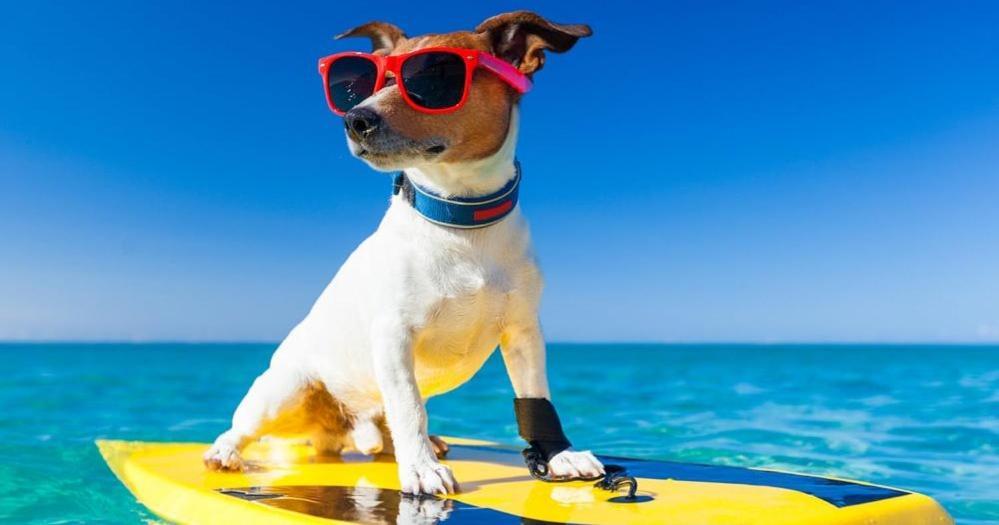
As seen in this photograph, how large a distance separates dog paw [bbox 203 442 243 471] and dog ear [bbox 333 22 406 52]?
1.71 m

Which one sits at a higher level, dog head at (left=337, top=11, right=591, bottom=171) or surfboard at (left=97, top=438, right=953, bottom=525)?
dog head at (left=337, top=11, right=591, bottom=171)

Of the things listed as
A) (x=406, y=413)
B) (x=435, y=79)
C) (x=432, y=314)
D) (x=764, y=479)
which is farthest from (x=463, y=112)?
(x=764, y=479)

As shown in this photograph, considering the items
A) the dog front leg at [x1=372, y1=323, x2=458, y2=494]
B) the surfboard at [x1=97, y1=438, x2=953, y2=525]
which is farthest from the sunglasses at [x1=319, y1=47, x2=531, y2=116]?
the surfboard at [x1=97, y1=438, x2=953, y2=525]

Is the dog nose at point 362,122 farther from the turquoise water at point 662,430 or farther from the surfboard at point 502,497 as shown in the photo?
the turquoise water at point 662,430

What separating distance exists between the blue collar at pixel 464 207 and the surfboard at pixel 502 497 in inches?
35.0

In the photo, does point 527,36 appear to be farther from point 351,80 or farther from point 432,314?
point 432,314

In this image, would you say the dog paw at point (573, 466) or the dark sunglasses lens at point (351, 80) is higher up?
the dark sunglasses lens at point (351, 80)

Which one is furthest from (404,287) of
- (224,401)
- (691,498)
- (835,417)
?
(224,401)

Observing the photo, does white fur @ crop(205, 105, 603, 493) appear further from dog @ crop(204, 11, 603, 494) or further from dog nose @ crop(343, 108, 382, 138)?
dog nose @ crop(343, 108, 382, 138)

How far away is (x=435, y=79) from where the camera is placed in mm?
2676

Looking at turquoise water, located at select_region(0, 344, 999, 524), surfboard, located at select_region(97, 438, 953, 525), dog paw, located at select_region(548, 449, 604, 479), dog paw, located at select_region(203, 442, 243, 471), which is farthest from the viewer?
turquoise water, located at select_region(0, 344, 999, 524)

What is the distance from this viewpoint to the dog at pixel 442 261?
2.68 metres

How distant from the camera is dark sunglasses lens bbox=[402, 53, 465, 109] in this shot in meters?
2.67

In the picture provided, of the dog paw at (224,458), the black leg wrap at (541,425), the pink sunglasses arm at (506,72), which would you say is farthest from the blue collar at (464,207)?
the dog paw at (224,458)
